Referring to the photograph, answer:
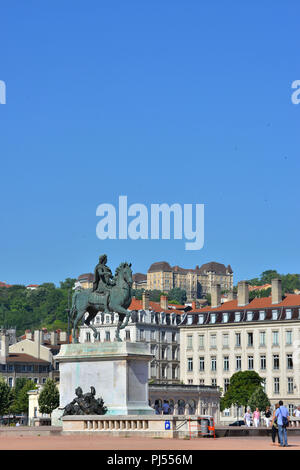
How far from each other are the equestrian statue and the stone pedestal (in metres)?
1.12

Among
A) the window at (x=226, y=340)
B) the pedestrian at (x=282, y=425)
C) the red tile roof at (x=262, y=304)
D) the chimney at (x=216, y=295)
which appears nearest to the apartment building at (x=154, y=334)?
the chimney at (x=216, y=295)

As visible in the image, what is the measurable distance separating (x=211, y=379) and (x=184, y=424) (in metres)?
97.3

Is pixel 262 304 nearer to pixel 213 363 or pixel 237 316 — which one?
pixel 237 316

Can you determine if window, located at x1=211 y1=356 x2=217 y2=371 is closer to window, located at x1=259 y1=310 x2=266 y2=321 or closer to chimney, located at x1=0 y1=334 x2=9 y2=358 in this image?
window, located at x1=259 y1=310 x2=266 y2=321

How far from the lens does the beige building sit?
12150cm

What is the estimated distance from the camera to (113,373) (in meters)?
40.4

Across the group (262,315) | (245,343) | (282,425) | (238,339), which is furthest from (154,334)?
(282,425)

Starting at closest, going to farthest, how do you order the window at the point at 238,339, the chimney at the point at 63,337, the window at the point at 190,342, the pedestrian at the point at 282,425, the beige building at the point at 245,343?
the pedestrian at the point at 282,425 < the beige building at the point at 245,343 < the window at the point at 238,339 < the window at the point at 190,342 < the chimney at the point at 63,337

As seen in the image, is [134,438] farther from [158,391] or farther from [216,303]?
[216,303]

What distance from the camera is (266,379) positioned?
122750 millimetres

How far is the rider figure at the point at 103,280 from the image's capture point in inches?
1655

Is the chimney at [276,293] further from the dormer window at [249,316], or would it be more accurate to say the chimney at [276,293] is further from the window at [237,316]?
the window at [237,316]
